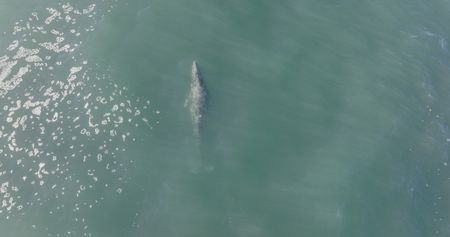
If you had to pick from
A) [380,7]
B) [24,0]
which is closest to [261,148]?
[380,7]

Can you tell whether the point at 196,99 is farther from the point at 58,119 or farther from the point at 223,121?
the point at 58,119

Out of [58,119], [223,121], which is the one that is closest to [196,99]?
[223,121]

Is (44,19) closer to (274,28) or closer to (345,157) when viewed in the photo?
(274,28)

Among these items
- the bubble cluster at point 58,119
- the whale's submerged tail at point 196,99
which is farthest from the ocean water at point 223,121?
the whale's submerged tail at point 196,99

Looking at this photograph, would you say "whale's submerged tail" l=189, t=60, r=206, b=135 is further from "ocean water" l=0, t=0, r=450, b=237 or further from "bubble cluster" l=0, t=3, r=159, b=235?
"bubble cluster" l=0, t=3, r=159, b=235

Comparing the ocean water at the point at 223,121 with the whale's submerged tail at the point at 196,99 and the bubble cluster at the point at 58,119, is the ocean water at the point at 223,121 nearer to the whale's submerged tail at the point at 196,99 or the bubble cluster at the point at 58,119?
the bubble cluster at the point at 58,119

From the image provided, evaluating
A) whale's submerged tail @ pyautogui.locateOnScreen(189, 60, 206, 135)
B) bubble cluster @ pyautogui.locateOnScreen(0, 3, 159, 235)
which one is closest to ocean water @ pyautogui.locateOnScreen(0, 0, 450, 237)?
bubble cluster @ pyautogui.locateOnScreen(0, 3, 159, 235)

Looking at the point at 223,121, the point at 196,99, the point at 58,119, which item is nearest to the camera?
the point at 58,119
